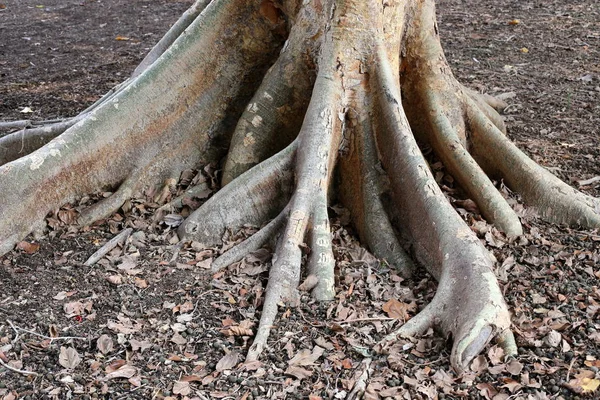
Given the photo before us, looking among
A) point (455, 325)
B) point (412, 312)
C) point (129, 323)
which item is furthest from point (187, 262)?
point (455, 325)

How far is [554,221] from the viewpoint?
18.4ft

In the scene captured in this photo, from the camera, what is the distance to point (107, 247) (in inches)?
207

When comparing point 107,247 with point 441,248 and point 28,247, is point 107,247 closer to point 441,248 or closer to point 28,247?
point 28,247

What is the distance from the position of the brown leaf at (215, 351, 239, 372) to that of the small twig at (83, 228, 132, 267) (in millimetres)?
1483

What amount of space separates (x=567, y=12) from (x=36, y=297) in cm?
1102

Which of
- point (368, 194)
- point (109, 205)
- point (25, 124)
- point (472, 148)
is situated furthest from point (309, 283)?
point (25, 124)

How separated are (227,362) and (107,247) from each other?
1.62 meters

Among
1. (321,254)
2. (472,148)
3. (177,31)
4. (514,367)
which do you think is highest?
(177,31)

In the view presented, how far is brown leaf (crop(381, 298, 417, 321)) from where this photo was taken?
4.53 meters

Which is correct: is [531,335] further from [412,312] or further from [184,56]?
[184,56]

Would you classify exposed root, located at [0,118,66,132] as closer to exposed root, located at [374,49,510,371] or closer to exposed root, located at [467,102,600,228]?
exposed root, located at [374,49,510,371]

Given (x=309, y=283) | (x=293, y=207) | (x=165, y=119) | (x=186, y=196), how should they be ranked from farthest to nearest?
(x=165, y=119) < (x=186, y=196) < (x=293, y=207) < (x=309, y=283)

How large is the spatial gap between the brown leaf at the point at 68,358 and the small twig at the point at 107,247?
1008 millimetres

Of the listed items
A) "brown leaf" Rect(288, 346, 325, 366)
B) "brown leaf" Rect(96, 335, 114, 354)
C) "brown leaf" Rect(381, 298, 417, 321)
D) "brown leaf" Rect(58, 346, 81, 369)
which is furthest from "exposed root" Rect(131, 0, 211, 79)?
"brown leaf" Rect(288, 346, 325, 366)
